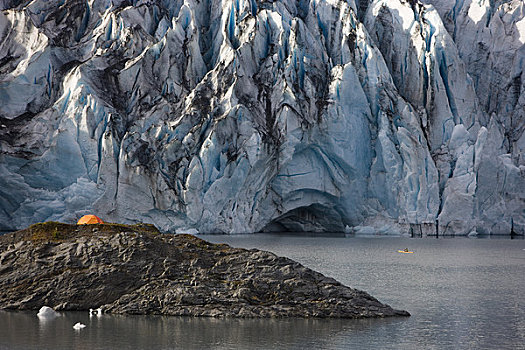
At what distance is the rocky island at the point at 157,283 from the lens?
1093 centimetres

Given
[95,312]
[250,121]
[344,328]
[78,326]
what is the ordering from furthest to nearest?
[250,121], [95,312], [344,328], [78,326]

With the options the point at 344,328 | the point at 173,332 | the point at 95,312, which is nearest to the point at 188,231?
the point at 95,312

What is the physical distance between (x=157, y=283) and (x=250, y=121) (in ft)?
76.7

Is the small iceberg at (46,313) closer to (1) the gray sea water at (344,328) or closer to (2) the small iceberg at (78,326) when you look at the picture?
(1) the gray sea water at (344,328)

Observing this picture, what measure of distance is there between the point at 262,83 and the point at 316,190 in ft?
22.0

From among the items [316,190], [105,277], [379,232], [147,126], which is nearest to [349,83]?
[316,190]

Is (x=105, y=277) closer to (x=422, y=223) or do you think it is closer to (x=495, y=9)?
(x=422, y=223)

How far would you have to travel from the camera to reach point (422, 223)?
35.4 metres

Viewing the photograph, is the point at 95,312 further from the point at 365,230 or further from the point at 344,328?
the point at 365,230

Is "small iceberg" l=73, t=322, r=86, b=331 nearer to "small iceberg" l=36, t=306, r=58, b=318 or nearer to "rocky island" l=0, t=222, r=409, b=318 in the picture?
"small iceberg" l=36, t=306, r=58, b=318

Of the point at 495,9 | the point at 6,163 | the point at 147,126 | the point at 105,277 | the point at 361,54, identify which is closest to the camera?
the point at 105,277

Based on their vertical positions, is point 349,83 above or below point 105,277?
above

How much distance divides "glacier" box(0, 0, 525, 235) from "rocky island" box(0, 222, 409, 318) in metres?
20.6

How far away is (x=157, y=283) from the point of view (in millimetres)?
11195
